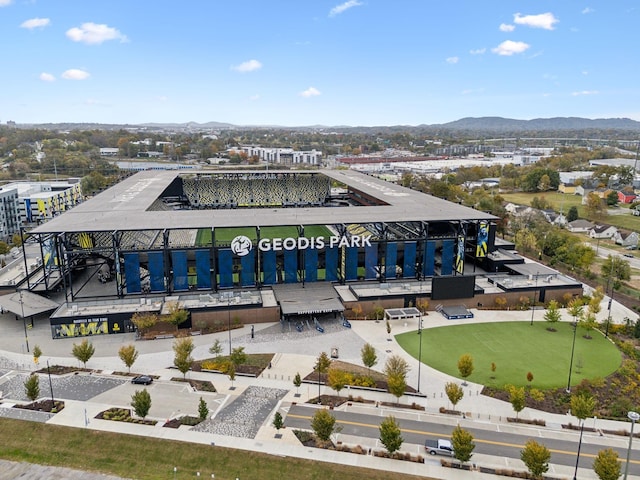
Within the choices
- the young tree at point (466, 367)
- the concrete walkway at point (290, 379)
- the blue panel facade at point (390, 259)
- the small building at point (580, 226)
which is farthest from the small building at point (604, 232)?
the young tree at point (466, 367)

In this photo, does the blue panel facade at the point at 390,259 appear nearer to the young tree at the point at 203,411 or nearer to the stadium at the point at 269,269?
the stadium at the point at 269,269

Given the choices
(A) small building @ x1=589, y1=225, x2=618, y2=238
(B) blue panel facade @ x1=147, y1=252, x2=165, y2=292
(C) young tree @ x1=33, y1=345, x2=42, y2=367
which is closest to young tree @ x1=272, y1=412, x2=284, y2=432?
(C) young tree @ x1=33, y1=345, x2=42, y2=367

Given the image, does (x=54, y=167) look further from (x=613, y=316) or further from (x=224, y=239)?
(x=613, y=316)

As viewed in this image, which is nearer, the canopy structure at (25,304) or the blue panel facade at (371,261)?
the canopy structure at (25,304)

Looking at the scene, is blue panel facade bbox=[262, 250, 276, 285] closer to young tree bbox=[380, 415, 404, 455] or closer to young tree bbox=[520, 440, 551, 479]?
young tree bbox=[380, 415, 404, 455]

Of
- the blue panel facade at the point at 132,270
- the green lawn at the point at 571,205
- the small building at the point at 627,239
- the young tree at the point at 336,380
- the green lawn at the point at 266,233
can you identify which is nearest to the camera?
the young tree at the point at 336,380

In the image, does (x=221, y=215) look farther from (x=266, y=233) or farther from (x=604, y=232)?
(x=604, y=232)
